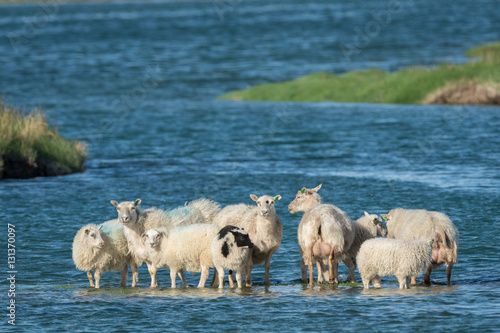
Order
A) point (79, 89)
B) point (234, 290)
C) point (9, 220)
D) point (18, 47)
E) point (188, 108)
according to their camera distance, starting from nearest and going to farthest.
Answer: point (234, 290), point (9, 220), point (188, 108), point (79, 89), point (18, 47)

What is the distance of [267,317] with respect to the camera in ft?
45.9

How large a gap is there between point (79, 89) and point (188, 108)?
13.6 meters

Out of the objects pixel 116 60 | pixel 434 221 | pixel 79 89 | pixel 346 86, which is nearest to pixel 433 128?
pixel 346 86

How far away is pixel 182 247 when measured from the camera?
610 inches

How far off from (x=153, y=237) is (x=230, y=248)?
1.44 m

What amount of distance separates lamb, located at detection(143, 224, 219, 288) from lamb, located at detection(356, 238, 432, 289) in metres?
2.63

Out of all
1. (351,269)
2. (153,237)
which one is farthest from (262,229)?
(153,237)

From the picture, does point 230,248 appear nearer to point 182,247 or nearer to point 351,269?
point 182,247

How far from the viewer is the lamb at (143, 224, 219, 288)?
15516 millimetres

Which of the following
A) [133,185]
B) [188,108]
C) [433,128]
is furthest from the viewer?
[188,108]

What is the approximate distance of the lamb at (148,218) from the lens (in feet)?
52.7

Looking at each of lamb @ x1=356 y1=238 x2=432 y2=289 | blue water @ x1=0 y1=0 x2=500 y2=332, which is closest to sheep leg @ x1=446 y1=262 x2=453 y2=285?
blue water @ x1=0 y1=0 x2=500 y2=332

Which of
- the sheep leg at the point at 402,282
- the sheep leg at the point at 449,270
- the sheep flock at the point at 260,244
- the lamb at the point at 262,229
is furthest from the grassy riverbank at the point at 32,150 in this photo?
the sheep leg at the point at 449,270

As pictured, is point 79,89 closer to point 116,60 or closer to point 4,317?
point 116,60
